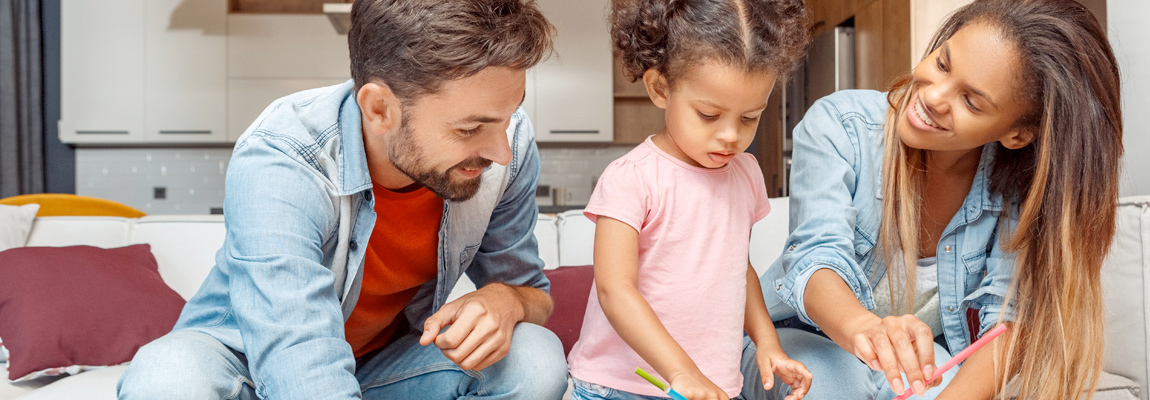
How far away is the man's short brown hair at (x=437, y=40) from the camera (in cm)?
99

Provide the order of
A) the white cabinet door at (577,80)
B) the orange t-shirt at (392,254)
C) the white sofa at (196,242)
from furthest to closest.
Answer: the white cabinet door at (577,80)
the white sofa at (196,242)
the orange t-shirt at (392,254)

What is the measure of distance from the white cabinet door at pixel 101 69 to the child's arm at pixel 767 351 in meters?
4.36

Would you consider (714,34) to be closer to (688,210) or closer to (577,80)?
(688,210)

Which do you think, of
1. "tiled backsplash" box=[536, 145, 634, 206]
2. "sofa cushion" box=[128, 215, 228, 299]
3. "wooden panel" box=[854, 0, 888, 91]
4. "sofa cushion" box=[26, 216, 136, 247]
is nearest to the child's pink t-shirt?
"sofa cushion" box=[128, 215, 228, 299]

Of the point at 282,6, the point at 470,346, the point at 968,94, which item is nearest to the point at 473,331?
the point at 470,346

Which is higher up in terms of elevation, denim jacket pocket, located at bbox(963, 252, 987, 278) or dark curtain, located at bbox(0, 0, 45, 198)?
dark curtain, located at bbox(0, 0, 45, 198)

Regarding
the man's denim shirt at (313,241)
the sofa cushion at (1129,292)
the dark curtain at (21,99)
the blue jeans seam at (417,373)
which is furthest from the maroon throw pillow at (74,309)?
the dark curtain at (21,99)

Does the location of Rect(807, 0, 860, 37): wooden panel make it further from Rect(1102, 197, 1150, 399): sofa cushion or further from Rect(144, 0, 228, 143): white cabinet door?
Rect(144, 0, 228, 143): white cabinet door

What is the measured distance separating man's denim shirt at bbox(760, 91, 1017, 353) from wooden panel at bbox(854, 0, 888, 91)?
2.77 m

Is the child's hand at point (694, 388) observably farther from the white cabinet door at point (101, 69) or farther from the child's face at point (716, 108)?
the white cabinet door at point (101, 69)

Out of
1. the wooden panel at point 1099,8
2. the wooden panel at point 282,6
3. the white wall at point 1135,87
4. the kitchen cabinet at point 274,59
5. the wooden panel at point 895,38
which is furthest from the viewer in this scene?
the wooden panel at point 282,6

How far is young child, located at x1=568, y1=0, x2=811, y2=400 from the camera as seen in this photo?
3.24ft

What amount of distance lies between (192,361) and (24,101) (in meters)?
4.05

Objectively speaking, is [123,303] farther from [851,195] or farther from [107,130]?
[107,130]
